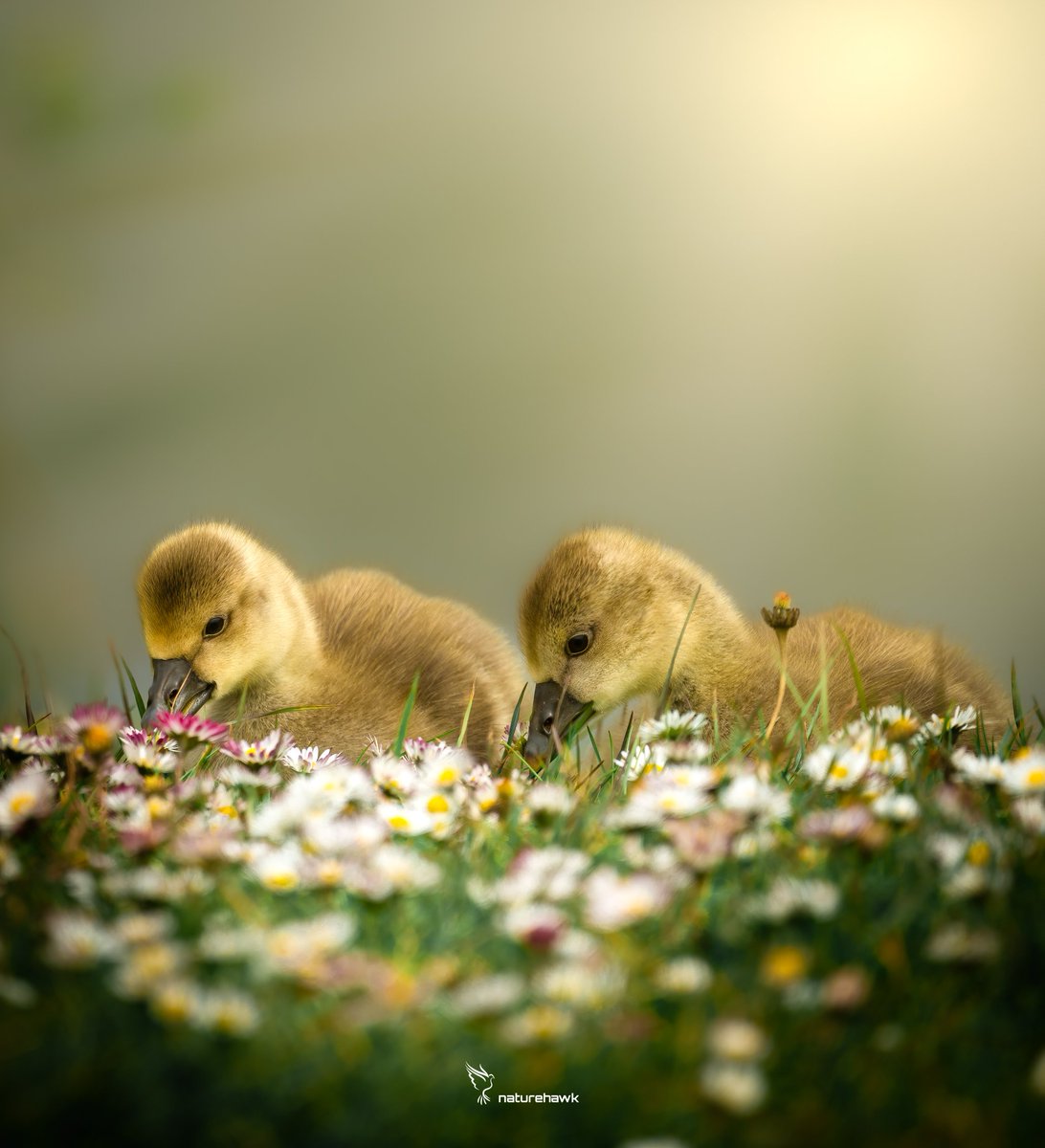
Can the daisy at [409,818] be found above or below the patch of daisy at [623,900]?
below

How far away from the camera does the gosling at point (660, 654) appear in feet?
8.44

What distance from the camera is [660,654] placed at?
264 centimetres

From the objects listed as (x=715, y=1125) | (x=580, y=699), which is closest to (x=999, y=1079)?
(x=715, y=1125)

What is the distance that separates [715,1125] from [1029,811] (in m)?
0.78

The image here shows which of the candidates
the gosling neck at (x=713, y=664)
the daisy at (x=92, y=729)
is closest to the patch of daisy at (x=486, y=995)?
the daisy at (x=92, y=729)

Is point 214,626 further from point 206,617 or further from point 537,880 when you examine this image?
point 537,880

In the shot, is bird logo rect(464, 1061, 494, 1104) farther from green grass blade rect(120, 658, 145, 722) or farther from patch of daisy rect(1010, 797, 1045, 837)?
green grass blade rect(120, 658, 145, 722)

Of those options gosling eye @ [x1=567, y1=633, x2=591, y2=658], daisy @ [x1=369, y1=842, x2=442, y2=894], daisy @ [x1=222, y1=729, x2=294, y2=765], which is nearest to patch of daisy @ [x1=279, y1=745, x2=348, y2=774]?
daisy @ [x1=222, y1=729, x2=294, y2=765]

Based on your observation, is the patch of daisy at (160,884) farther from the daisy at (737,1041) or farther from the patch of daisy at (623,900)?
the daisy at (737,1041)

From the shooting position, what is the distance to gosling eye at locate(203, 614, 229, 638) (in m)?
2.70

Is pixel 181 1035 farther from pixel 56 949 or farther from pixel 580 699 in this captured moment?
pixel 580 699

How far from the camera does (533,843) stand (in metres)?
1.65

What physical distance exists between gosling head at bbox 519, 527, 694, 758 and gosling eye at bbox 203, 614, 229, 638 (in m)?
0.70

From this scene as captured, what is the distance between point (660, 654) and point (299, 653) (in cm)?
92
